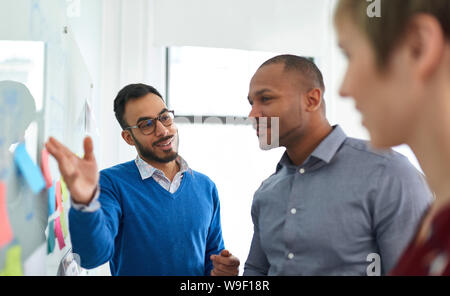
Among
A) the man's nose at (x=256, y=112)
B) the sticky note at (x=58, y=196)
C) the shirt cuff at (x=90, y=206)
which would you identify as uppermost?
the man's nose at (x=256, y=112)

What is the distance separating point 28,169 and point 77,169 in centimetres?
11

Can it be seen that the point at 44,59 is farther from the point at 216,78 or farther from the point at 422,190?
the point at 216,78

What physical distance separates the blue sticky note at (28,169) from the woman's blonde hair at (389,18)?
1.79 feet

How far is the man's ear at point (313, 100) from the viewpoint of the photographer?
1.08 meters

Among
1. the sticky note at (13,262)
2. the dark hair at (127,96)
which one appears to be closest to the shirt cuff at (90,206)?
Answer: the sticky note at (13,262)

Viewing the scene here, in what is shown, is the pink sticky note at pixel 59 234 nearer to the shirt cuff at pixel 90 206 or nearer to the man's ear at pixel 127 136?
the shirt cuff at pixel 90 206

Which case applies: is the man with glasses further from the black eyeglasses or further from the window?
the window

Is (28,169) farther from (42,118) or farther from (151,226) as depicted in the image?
(151,226)

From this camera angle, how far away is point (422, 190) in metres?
0.89

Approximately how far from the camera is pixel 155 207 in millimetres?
1149

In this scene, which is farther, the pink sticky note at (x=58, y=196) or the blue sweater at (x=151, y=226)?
the blue sweater at (x=151, y=226)

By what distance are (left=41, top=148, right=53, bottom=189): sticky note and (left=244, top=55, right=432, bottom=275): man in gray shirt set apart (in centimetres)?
52

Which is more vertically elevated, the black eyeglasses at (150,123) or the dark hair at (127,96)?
the dark hair at (127,96)
